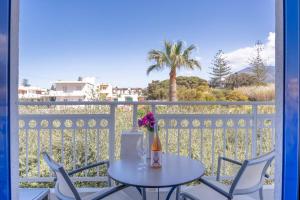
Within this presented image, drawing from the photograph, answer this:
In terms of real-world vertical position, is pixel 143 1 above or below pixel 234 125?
above

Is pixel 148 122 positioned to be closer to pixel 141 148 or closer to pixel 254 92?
pixel 141 148

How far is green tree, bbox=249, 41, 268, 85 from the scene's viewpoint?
28.9ft

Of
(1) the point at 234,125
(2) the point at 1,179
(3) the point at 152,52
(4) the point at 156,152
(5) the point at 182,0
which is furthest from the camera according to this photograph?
(3) the point at 152,52

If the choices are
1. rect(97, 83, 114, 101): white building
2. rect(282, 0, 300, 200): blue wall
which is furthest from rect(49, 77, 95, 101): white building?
rect(282, 0, 300, 200): blue wall

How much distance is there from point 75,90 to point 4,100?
28.5 ft

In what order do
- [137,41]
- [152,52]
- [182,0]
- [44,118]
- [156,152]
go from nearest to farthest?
[156,152]
[44,118]
[182,0]
[152,52]
[137,41]

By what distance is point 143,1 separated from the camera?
9.98m

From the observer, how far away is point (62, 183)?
178 centimetres

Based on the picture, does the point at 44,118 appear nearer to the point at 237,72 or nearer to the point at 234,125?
the point at 234,125

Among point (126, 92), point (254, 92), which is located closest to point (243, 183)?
point (254, 92)

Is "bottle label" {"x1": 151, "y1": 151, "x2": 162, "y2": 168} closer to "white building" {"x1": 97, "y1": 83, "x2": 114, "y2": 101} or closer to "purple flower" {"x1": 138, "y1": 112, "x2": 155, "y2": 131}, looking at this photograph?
"purple flower" {"x1": 138, "y1": 112, "x2": 155, "y2": 131}

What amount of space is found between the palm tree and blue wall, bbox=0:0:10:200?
884 cm

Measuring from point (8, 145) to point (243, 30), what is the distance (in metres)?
10.6

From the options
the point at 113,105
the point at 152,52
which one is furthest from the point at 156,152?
the point at 152,52
